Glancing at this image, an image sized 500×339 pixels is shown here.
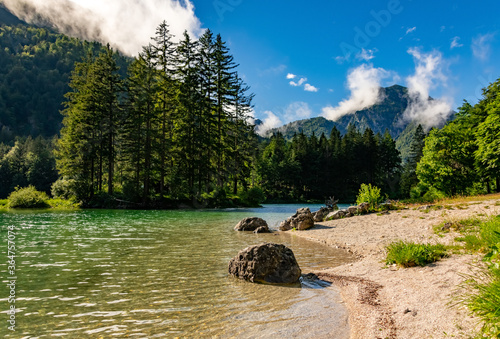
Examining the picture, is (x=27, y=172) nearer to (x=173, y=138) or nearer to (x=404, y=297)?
(x=173, y=138)

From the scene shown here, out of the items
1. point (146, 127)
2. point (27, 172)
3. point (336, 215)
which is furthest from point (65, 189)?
point (27, 172)

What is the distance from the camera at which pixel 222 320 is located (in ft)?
17.3

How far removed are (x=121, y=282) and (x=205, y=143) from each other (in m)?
39.7

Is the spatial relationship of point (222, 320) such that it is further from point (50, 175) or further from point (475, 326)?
point (50, 175)

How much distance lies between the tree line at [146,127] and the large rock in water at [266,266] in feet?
118

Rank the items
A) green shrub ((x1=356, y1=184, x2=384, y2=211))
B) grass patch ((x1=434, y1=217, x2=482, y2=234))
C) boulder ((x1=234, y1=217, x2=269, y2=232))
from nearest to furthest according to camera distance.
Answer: grass patch ((x1=434, y1=217, x2=482, y2=234))
boulder ((x1=234, y1=217, x2=269, y2=232))
green shrub ((x1=356, y1=184, x2=384, y2=211))

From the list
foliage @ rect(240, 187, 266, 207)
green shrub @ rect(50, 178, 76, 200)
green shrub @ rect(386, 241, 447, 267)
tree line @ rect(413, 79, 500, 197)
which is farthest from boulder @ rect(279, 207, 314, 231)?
green shrub @ rect(50, 178, 76, 200)

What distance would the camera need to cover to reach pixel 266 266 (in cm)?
824

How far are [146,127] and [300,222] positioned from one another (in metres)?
32.9

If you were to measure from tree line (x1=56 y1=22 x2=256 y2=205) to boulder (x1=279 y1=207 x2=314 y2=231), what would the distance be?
24793 mm

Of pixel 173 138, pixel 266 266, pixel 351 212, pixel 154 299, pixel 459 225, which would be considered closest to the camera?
pixel 154 299

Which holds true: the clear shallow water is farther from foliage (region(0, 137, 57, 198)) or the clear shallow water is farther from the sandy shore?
foliage (region(0, 137, 57, 198))

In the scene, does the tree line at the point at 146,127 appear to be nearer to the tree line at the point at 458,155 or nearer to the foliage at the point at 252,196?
the foliage at the point at 252,196

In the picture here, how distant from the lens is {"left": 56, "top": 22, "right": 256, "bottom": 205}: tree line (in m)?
41.9
